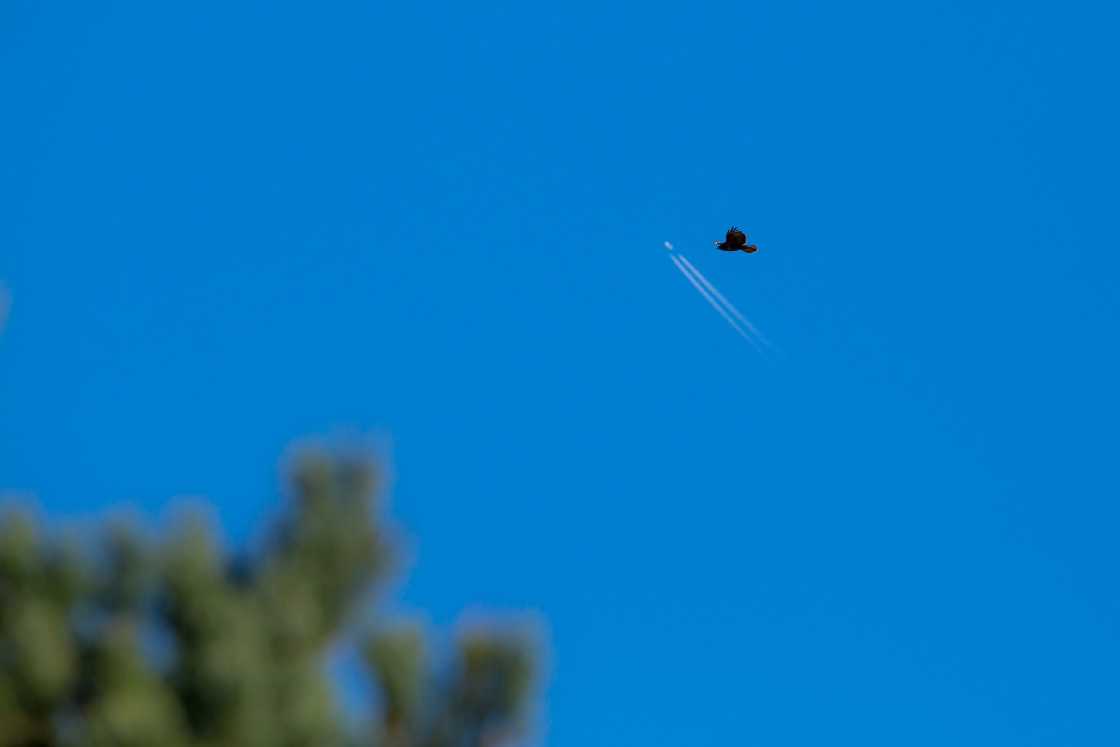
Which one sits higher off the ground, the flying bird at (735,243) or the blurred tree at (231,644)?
the flying bird at (735,243)

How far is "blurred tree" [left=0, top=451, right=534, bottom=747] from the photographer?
25.1 feet

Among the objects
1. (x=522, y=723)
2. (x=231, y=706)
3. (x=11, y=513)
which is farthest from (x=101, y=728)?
(x=522, y=723)

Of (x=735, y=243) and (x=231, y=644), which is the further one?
(x=735, y=243)

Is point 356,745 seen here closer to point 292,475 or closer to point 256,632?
point 256,632

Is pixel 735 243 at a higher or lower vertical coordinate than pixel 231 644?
higher

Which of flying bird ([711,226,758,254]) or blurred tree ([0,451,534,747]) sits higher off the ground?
flying bird ([711,226,758,254])

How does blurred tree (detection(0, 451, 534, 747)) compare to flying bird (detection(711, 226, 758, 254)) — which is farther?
flying bird (detection(711, 226, 758, 254))

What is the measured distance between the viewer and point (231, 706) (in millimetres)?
7570

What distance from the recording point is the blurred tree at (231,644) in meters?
7.64

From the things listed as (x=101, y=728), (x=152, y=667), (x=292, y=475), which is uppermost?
(x=292, y=475)

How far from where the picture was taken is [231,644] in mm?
7805

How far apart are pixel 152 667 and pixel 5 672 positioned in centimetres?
86

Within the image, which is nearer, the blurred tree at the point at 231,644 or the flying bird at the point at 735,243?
the blurred tree at the point at 231,644

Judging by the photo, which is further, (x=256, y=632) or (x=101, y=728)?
(x=256, y=632)
